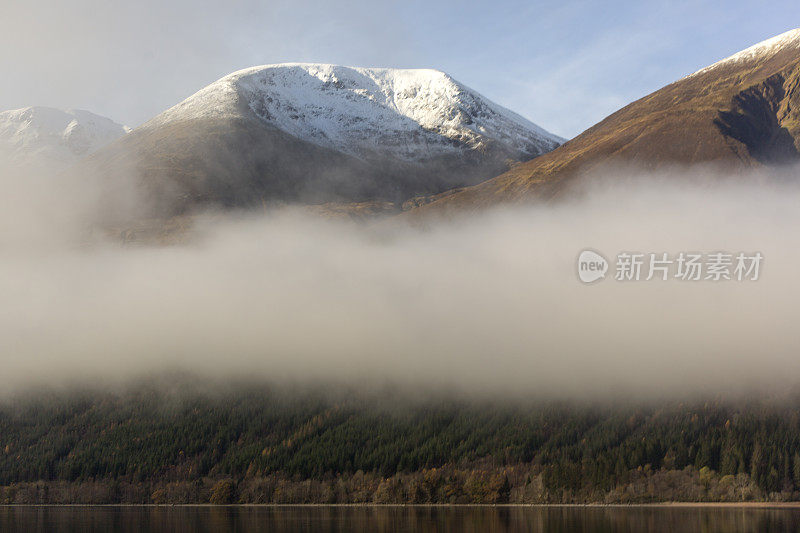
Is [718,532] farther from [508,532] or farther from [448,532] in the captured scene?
[448,532]

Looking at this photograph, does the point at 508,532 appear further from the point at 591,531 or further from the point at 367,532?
the point at 367,532

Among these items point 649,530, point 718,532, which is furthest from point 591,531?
point 718,532

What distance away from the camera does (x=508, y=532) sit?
196 meters

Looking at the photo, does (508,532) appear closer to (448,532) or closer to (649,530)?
(448,532)

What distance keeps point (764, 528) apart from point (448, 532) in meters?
84.6

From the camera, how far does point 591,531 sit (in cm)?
19388

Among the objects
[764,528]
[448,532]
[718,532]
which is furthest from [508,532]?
[764,528]

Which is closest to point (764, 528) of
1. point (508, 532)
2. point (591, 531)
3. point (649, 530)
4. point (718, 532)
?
point (718, 532)

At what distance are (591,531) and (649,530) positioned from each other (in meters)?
15.8

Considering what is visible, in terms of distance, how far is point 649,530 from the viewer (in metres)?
196

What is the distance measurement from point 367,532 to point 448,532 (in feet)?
71.6

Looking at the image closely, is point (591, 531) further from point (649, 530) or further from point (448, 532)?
point (448, 532)

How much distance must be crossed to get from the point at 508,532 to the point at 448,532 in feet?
52.8

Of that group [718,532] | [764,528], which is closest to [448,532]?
[718,532]
